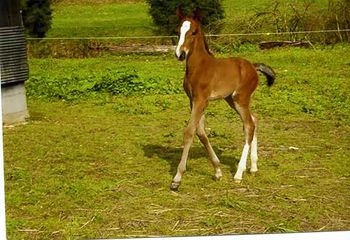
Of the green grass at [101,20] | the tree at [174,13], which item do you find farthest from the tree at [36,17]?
the tree at [174,13]

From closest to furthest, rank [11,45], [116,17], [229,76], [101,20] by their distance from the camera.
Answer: [229,76] < [11,45] < [116,17] < [101,20]

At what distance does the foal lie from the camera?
381cm

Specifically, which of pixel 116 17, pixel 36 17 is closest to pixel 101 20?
pixel 116 17

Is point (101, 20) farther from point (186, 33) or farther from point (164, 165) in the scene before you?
point (186, 33)

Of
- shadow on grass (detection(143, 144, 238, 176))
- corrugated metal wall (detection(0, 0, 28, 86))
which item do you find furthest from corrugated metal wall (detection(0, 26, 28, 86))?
shadow on grass (detection(143, 144, 238, 176))

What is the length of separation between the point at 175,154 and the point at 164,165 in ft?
1.07

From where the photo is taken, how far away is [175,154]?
4848 mm

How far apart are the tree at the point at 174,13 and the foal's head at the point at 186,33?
9.23 feet

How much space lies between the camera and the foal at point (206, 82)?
3.81 m

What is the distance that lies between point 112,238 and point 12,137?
2.24 m

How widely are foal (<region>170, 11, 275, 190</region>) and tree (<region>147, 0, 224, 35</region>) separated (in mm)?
2598

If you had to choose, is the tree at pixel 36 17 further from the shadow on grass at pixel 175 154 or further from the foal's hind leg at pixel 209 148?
the foal's hind leg at pixel 209 148

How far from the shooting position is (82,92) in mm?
6938

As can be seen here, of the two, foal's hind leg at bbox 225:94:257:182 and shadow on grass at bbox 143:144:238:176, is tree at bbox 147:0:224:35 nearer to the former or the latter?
shadow on grass at bbox 143:144:238:176
